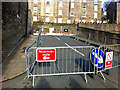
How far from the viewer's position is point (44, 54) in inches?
177

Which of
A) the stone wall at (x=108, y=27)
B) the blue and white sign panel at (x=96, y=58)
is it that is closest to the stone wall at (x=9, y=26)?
the blue and white sign panel at (x=96, y=58)

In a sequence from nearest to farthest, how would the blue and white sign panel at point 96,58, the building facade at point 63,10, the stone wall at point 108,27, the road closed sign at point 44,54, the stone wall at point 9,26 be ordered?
the road closed sign at point 44,54 < the blue and white sign panel at point 96,58 < the stone wall at point 9,26 < the stone wall at point 108,27 < the building facade at point 63,10

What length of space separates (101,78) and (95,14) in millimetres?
40621

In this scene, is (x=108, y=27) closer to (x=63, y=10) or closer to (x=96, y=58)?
(x=96, y=58)

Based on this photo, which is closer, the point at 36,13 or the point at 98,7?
the point at 36,13

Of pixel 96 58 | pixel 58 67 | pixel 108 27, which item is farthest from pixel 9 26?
pixel 108 27

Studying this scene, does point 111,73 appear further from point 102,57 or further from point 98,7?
point 98,7

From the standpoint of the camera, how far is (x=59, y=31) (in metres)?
28.2

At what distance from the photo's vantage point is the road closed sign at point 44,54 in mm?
4469

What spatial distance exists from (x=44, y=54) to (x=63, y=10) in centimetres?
3568

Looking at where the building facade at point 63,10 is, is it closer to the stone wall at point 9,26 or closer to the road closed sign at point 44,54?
the stone wall at point 9,26

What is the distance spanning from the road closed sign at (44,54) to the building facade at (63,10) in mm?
33171

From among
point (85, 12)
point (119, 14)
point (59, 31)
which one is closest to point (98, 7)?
point (85, 12)

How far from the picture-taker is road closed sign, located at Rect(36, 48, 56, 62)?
176 inches
